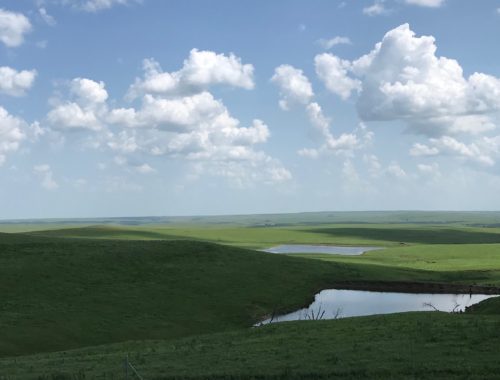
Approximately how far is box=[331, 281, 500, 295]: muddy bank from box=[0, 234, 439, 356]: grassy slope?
2486 millimetres

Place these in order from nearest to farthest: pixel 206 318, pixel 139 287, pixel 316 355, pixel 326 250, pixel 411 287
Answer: pixel 316 355 → pixel 206 318 → pixel 139 287 → pixel 411 287 → pixel 326 250

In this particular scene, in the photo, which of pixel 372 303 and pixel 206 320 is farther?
pixel 372 303

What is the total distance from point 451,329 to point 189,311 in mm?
31651

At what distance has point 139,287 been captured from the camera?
2485 inches

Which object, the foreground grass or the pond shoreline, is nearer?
the foreground grass

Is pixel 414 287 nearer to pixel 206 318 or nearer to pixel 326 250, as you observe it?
pixel 206 318

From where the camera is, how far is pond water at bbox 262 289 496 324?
207ft

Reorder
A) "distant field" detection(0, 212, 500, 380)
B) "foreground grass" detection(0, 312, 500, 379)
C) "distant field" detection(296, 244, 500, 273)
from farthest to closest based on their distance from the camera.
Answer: "distant field" detection(296, 244, 500, 273) < "distant field" detection(0, 212, 500, 380) < "foreground grass" detection(0, 312, 500, 379)

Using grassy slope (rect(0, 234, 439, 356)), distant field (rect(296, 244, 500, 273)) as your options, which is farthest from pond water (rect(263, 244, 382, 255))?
grassy slope (rect(0, 234, 439, 356))

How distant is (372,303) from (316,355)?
145ft

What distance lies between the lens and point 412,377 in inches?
843

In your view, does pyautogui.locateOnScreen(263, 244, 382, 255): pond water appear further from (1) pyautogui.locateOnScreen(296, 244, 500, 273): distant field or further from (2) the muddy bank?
(2) the muddy bank

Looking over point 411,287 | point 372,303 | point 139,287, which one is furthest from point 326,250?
point 139,287

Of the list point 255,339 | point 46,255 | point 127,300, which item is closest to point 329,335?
point 255,339
